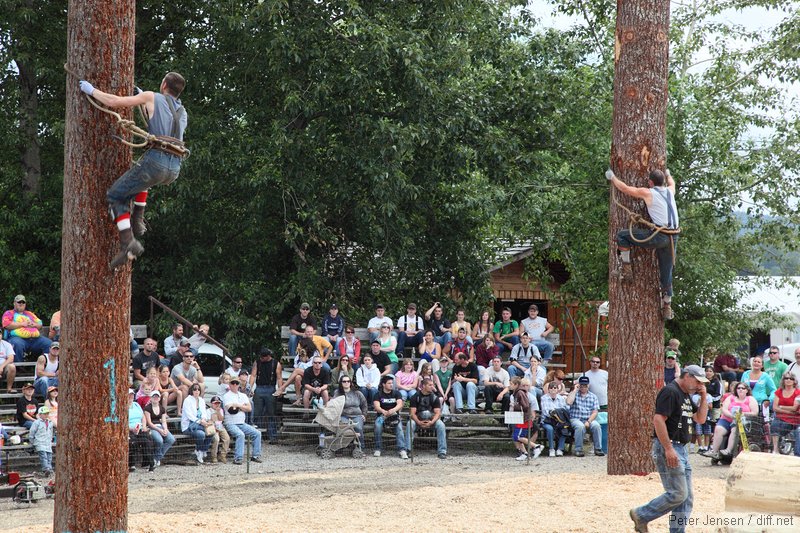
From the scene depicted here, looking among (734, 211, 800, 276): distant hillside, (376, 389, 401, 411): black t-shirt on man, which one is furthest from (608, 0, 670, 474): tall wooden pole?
(734, 211, 800, 276): distant hillside

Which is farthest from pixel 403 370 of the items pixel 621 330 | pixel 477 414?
pixel 621 330

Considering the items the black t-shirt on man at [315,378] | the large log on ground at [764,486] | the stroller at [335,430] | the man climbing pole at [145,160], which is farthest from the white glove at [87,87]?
the black t-shirt on man at [315,378]

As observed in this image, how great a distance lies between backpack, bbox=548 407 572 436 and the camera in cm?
1638

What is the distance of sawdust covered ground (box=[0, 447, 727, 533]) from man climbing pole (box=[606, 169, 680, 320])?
2.31 metres

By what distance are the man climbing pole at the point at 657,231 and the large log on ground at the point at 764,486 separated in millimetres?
3180

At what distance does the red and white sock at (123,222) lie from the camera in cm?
691

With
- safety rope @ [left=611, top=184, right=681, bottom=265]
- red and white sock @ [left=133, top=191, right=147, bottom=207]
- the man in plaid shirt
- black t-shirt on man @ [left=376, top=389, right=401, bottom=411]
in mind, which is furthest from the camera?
black t-shirt on man @ [left=376, top=389, right=401, bottom=411]

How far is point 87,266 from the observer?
22.7ft

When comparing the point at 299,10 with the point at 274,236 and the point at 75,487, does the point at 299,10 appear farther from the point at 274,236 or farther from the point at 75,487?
the point at 75,487

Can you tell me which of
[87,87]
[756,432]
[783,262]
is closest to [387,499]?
[87,87]

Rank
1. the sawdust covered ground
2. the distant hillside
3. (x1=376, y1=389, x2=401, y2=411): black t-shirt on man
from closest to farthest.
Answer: the sawdust covered ground
(x1=376, y1=389, x2=401, y2=411): black t-shirt on man
the distant hillside

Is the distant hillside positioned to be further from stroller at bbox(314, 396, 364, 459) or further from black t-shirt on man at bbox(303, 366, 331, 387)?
stroller at bbox(314, 396, 364, 459)

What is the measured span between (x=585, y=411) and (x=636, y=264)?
5.47 metres

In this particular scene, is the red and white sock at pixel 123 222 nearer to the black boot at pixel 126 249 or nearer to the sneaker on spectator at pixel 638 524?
the black boot at pixel 126 249
